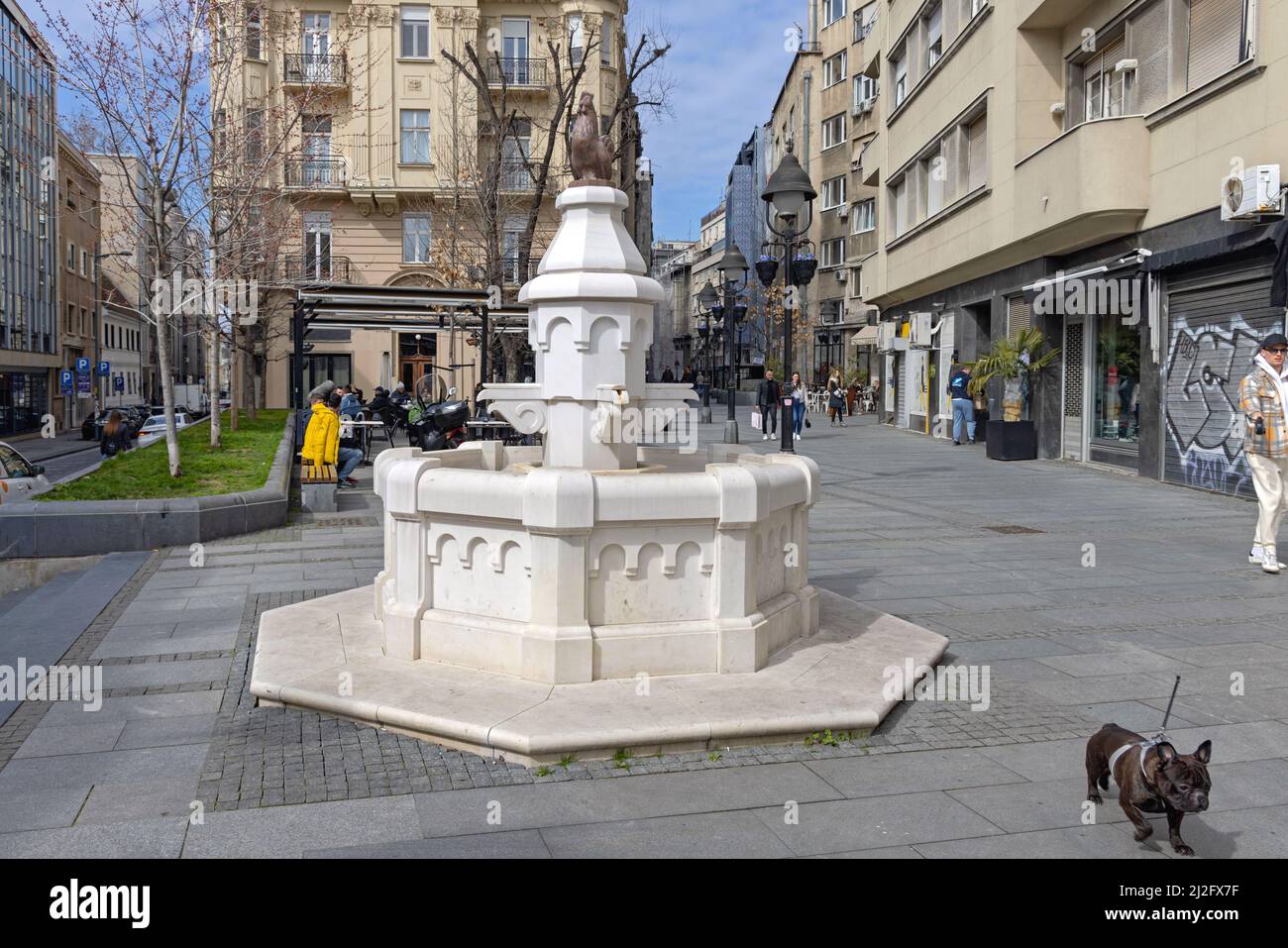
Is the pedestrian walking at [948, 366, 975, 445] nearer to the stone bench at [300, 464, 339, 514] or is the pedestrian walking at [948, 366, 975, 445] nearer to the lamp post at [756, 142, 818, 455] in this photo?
the lamp post at [756, 142, 818, 455]

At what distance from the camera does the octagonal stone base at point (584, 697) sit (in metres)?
5.22

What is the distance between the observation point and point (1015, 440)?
21.5 metres

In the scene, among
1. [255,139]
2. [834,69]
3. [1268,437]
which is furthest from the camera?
[834,69]

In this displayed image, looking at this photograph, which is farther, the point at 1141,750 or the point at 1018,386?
the point at 1018,386

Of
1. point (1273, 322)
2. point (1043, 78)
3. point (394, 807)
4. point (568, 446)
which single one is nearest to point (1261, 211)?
point (1273, 322)

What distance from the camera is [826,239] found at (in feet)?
192

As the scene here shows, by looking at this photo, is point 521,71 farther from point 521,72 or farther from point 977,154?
point 977,154

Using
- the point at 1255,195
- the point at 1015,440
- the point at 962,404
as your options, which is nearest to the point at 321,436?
the point at 1255,195

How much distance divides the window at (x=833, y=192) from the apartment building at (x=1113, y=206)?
2783 cm

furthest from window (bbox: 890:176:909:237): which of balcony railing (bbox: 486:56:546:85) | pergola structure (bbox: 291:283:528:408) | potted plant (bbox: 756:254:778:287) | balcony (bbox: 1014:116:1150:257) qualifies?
balcony railing (bbox: 486:56:546:85)

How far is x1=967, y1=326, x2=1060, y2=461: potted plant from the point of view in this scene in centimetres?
2142

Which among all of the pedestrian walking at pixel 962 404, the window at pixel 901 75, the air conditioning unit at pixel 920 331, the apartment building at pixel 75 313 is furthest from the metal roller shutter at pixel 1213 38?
the apartment building at pixel 75 313

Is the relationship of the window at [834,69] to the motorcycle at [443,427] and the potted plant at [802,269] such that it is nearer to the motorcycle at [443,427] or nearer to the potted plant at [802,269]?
the motorcycle at [443,427]

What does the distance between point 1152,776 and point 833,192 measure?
183 feet
